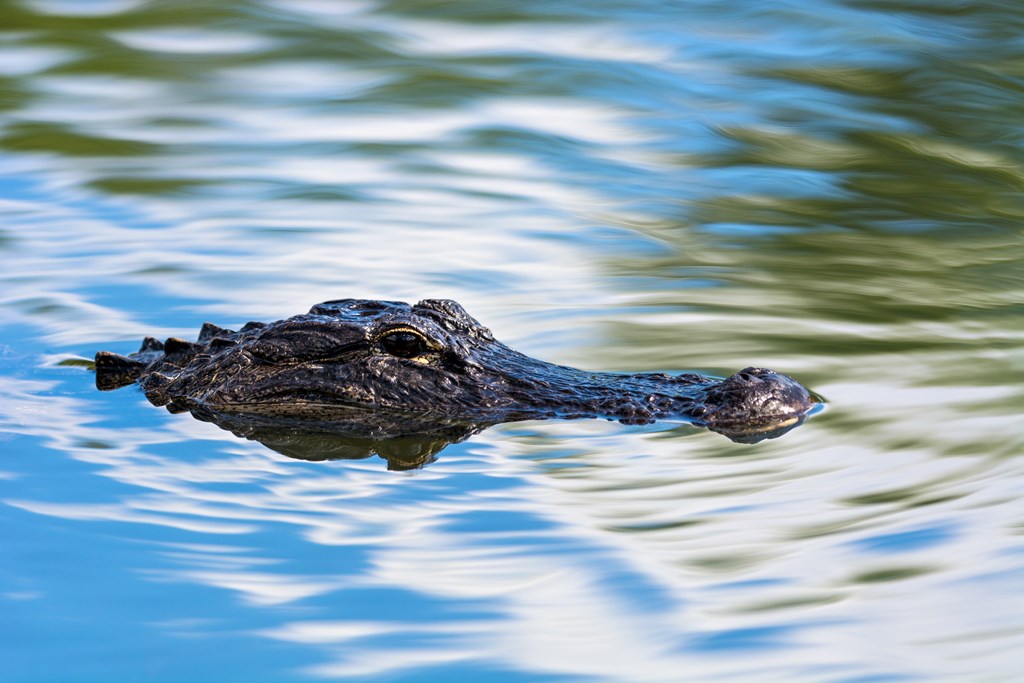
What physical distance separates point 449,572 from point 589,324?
389cm

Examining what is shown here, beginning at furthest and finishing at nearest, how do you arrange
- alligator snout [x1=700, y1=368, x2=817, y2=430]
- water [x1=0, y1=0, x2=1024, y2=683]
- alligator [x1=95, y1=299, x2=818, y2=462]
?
alligator [x1=95, y1=299, x2=818, y2=462]
alligator snout [x1=700, y1=368, x2=817, y2=430]
water [x1=0, y1=0, x2=1024, y2=683]

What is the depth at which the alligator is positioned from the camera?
21.1 ft

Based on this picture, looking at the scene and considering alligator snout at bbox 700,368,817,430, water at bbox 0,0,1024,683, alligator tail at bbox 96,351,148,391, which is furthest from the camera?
alligator tail at bbox 96,351,148,391

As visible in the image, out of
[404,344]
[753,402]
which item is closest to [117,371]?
[404,344]

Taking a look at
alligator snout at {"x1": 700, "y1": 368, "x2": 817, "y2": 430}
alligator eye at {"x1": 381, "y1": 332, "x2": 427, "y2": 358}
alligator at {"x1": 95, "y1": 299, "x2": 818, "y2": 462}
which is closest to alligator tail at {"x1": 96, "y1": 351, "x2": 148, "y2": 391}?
alligator at {"x1": 95, "y1": 299, "x2": 818, "y2": 462}

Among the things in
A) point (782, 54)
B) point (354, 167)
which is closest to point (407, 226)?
point (354, 167)

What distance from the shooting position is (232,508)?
5.43m

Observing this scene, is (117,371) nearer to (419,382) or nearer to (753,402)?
(419,382)

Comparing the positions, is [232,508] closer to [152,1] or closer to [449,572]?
[449,572]

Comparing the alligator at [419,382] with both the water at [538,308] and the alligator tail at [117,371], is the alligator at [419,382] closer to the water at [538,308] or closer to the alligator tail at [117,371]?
the water at [538,308]

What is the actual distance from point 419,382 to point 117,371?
64.4 inches

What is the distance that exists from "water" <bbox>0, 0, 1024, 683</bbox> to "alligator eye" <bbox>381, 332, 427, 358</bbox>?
0.54 metres

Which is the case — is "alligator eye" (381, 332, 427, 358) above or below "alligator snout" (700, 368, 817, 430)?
above

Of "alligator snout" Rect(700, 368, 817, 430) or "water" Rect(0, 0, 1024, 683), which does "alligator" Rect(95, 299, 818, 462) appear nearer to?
"alligator snout" Rect(700, 368, 817, 430)
